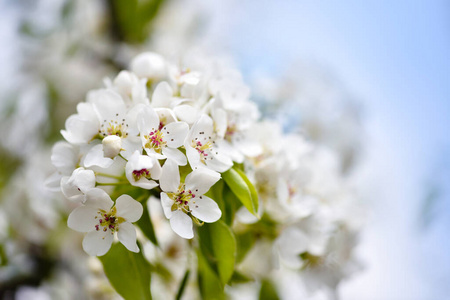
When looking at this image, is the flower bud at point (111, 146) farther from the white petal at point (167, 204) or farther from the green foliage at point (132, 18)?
the green foliage at point (132, 18)

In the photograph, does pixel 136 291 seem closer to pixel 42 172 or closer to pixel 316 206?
pixel 316 206

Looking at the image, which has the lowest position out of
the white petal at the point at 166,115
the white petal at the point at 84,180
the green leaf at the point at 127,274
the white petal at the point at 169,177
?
the green leaf at the point at 127,274

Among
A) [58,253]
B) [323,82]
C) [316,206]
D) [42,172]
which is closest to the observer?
[316,206]

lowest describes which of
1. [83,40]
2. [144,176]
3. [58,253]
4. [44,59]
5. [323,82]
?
[58,253]

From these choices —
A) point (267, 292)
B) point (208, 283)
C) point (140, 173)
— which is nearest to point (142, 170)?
point (140, 173)

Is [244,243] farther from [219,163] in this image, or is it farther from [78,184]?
[78,184]

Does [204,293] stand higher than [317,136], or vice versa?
[317,136]

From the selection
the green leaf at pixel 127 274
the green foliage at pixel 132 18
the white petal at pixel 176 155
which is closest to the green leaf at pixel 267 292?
the green leaf at pixel 127 274

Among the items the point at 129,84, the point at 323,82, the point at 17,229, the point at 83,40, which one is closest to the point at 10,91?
the point at 83,40
